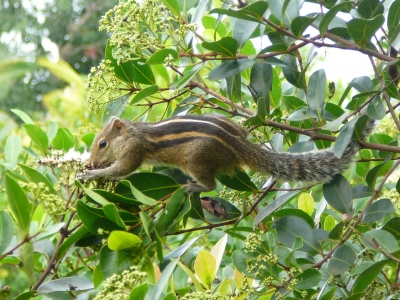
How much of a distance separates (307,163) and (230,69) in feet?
2.09

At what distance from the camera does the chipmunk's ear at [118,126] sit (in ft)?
10.1

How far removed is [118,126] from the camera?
311cm

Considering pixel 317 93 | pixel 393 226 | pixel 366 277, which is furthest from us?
pixel 317 93

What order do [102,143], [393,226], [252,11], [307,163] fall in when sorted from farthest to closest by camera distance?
[102,143] → [307,163] → [393,226] → [252,11]

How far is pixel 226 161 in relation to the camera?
8.74ft

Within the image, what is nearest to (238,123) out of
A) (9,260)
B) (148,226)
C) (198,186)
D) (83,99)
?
(198,186)

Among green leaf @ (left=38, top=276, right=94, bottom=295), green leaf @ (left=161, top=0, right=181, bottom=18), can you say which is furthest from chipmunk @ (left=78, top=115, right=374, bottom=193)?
green leaf @ (left=161, top=0, right=181, bottom=18)

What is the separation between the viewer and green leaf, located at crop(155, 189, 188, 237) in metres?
1.90

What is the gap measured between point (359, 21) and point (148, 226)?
880 mm

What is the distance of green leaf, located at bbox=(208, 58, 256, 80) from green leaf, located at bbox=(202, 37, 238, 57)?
3 cm

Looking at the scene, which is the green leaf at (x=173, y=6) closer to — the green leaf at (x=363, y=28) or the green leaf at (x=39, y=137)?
the green leaf at (x=363, y=28)

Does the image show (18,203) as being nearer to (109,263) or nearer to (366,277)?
(109,263)

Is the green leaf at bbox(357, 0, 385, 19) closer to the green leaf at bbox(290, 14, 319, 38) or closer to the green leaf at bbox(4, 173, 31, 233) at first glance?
the green leaf at bbox(290, 14, 319, 38)

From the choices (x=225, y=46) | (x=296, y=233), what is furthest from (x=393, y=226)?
(x=225, y=46)
